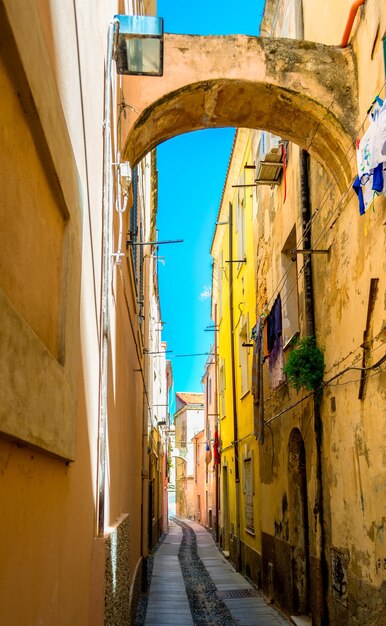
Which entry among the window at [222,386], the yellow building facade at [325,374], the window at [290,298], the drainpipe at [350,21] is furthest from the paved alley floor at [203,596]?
the drainpipe at [350,21]

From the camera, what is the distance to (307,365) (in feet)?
27.2

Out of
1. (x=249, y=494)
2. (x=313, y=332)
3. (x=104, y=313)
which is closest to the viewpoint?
(x=104, y=313)

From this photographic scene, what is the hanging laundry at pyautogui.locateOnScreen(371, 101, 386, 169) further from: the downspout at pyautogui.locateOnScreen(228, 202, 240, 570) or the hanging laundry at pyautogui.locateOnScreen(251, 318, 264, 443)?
the downspout at pyautogui.locateOnScreen(228, 202, 240, 570)

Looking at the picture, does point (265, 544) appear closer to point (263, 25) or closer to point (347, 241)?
point (347, 241)

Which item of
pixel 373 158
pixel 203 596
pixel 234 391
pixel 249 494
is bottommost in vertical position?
pixel 203 596

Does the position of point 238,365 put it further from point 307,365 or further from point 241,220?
point 307,365

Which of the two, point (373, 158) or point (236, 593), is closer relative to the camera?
point (373, 158)

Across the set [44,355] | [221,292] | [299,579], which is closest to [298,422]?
[299,579]

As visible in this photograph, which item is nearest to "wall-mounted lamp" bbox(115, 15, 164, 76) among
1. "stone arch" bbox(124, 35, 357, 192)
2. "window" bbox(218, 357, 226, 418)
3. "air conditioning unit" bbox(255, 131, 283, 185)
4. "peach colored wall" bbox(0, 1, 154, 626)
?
"stone arch" bbox(124, 35, 357, 192)

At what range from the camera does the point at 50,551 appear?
261 centimetres

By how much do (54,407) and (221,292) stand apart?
69.6 feet

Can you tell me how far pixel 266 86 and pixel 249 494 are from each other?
32.4ft

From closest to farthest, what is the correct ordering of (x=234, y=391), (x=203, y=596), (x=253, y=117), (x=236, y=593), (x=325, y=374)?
(x=325, y=374) → (x=253, y=117) → (x=203, y=596) → (x=236, y=593) → (x=234, y=391)

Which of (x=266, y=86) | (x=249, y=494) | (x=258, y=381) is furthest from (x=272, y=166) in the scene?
(x=249, y=494)
